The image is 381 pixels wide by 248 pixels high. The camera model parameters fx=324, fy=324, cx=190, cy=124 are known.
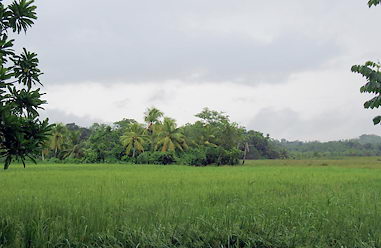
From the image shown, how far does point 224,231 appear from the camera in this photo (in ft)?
13.4

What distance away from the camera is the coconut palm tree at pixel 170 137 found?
119 feet

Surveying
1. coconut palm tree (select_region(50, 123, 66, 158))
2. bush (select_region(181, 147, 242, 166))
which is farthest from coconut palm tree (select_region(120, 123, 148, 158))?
coconut palm tree (select_region(50, 123, 66, 158))

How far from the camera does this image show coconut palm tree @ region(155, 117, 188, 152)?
119ft

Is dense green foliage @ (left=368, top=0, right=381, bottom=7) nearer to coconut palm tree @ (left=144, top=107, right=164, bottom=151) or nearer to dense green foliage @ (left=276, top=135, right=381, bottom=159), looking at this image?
coconut palm tree @ (left=144, top=107, right=164, bottom=151)

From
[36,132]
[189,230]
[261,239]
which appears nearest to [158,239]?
[189,230]

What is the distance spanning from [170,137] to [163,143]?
1.13 meters

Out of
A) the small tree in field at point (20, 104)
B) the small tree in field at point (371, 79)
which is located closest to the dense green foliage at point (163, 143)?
the small tree in field at point (371, 79)

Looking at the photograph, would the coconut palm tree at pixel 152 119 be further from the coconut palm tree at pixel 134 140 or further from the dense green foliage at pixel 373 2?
the dense green foliage at pixel 373 2

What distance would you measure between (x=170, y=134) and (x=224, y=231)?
33.1m

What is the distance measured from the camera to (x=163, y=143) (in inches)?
1470

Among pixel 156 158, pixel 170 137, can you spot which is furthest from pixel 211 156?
pixel 156 158

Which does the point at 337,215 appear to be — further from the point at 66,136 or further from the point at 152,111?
the point at 66,136

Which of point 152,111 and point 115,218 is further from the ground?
point 152,111

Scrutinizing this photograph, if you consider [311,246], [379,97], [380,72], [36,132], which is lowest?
[311,246]
